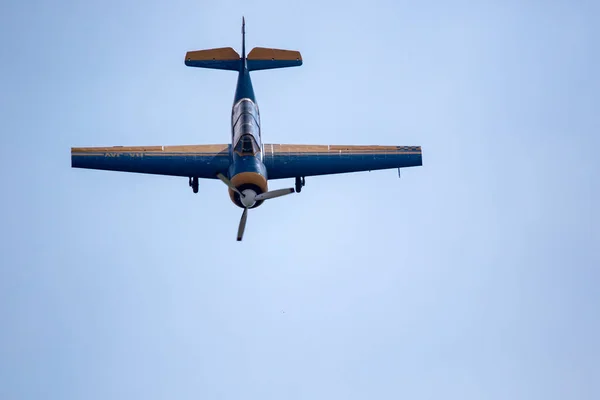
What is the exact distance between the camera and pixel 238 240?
6000cm

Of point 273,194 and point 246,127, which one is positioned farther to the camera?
point 246,127

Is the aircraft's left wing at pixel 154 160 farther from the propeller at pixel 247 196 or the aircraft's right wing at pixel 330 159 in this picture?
the propeller at pixel 247 196

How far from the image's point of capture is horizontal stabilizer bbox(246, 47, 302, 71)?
7081 cm

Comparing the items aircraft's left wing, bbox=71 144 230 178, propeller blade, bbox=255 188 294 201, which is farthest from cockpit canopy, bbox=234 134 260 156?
propeller blade, bbox=255 188 294 201

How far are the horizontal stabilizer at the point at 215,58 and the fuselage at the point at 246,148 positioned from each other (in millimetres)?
2425

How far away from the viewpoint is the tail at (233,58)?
232ft

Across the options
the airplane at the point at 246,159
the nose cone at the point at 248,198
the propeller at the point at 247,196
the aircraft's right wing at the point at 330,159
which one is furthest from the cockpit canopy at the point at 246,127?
the nose cone at the point at 248,198

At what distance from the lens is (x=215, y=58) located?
70750 millimetres

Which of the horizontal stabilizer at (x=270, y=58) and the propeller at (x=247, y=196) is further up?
the horizontal stabilizer at (x=270, y=58)

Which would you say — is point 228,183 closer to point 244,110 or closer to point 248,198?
point 248,198

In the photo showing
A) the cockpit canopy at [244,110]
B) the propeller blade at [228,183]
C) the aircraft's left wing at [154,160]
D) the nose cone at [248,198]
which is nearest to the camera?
the propeller blade at [228,183]

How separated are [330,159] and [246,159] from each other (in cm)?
622

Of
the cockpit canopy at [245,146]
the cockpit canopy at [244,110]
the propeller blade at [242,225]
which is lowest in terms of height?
the propeller blade at [242,225]

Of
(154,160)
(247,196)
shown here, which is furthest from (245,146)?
(154,160)
